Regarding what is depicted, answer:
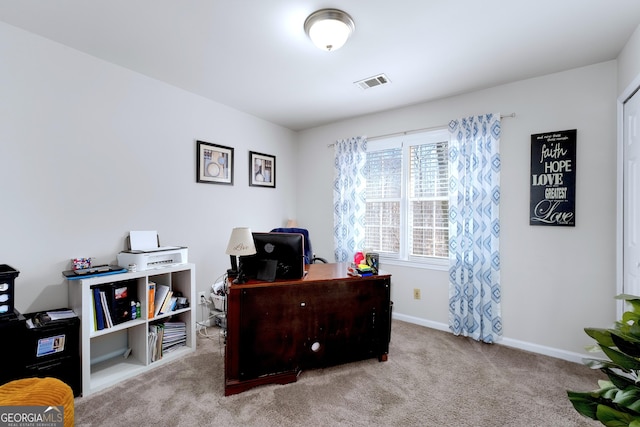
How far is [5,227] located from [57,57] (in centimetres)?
130

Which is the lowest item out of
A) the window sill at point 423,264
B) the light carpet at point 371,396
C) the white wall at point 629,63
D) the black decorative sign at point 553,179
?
the light carpet at point 371,396

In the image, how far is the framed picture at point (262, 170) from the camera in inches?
144

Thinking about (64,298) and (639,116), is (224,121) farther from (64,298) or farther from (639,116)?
(639,116)

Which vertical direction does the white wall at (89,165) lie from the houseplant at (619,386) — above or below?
above

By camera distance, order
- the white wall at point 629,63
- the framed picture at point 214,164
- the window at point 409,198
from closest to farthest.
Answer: the white wall at point 629,63
the framed picture at point 214,164
the window at point 409,198

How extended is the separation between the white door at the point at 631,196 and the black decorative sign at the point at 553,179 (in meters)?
0.31

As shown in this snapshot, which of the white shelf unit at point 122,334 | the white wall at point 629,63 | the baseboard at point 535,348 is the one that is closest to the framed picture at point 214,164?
the white shelf unit at point 122,334

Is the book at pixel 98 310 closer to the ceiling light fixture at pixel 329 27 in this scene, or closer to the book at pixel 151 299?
the book at pixel 151 299

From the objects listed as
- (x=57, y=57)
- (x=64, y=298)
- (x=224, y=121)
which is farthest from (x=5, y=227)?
(x=224, y=121)

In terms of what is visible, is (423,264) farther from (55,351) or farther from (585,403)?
(55,351)

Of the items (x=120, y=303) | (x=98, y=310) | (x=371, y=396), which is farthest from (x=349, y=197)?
(x=98, y=310)

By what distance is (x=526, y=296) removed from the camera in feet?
8.78

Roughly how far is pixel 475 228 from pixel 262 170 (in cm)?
264

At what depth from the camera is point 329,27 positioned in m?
1.82
